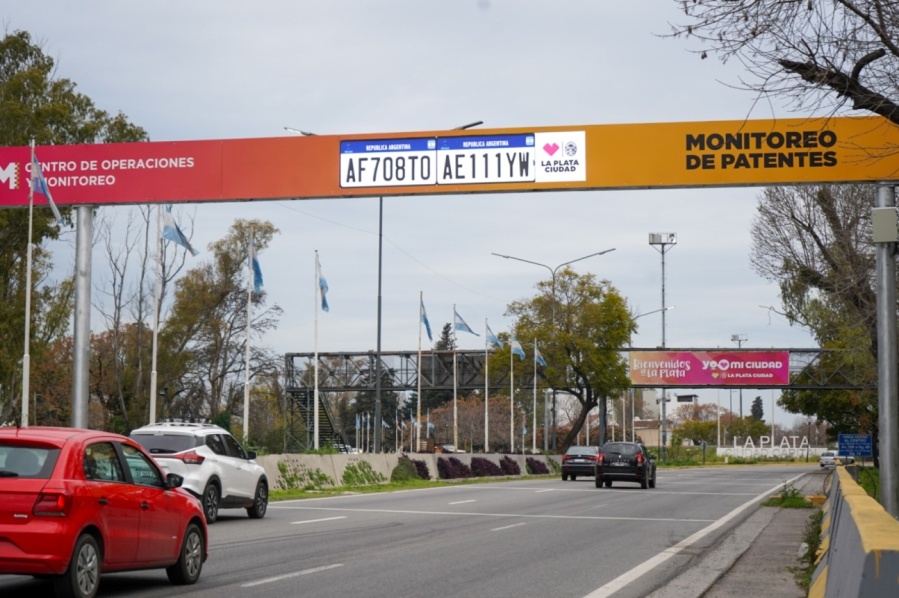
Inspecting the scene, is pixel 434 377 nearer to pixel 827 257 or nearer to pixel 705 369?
pixel 705 369

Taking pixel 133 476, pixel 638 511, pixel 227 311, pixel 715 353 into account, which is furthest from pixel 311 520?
pixel 715 353

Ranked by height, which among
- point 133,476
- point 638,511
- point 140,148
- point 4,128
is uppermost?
point 4,128

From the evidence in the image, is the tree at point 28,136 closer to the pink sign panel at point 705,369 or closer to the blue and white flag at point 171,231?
the blue and white flag at point 171,231

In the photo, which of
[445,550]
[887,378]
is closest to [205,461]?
[445,550]

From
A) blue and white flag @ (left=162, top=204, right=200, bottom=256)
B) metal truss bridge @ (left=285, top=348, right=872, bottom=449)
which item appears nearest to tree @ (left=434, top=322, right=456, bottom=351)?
metal truss bridge @ (left=285, top=348, right=872, bottom=449)

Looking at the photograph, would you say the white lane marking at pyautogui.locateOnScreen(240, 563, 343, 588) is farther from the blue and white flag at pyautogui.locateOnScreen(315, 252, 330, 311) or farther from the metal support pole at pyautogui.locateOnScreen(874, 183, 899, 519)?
the blue and white flag at pyautogui.locateOnScreen(315, 252, 330, 311)

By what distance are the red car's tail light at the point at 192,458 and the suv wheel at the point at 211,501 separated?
18.8 inches

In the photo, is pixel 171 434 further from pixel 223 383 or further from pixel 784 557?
pixel 223 383

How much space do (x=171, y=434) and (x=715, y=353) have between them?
62.2 meters

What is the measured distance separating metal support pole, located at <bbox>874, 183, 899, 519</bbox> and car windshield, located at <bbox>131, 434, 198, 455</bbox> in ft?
35.9

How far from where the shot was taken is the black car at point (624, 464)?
38.1 metres

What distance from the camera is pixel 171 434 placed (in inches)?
776

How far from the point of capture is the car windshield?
1945 cm

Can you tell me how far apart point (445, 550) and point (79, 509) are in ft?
22.7
